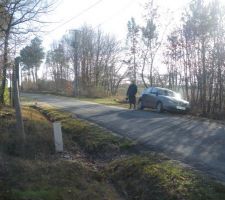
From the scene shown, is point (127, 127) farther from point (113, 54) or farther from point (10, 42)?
point (113, 54)

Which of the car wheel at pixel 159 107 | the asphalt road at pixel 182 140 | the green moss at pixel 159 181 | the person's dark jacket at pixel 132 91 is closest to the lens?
the green moss at pixel 159 181

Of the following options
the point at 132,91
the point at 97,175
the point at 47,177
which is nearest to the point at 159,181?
the point at 97,175

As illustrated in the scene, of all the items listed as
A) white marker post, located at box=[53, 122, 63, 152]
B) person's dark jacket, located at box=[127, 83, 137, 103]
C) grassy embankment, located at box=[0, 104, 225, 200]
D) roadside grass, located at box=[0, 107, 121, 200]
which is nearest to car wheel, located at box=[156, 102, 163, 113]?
person's dark jacket, located at box=[127, 83, 137, 103]

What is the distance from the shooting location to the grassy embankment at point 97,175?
24.1 ft

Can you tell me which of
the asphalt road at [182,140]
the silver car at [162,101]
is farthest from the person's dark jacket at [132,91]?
the asphalt road at [182,140]

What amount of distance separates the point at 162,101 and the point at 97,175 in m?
16.4

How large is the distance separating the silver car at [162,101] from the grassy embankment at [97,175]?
40.8ft

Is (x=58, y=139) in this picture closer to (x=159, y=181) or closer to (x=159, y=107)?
(x=159, y=181)

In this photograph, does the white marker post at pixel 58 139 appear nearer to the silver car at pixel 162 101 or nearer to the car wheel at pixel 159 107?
the silver car at pixel 162 101

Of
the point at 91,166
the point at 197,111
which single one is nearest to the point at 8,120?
the point at 91,166

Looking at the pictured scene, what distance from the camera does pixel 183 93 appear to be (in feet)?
119

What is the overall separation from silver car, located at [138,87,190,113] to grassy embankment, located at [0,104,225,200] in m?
12.4

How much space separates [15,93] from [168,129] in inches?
228

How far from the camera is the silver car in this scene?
977 inches
